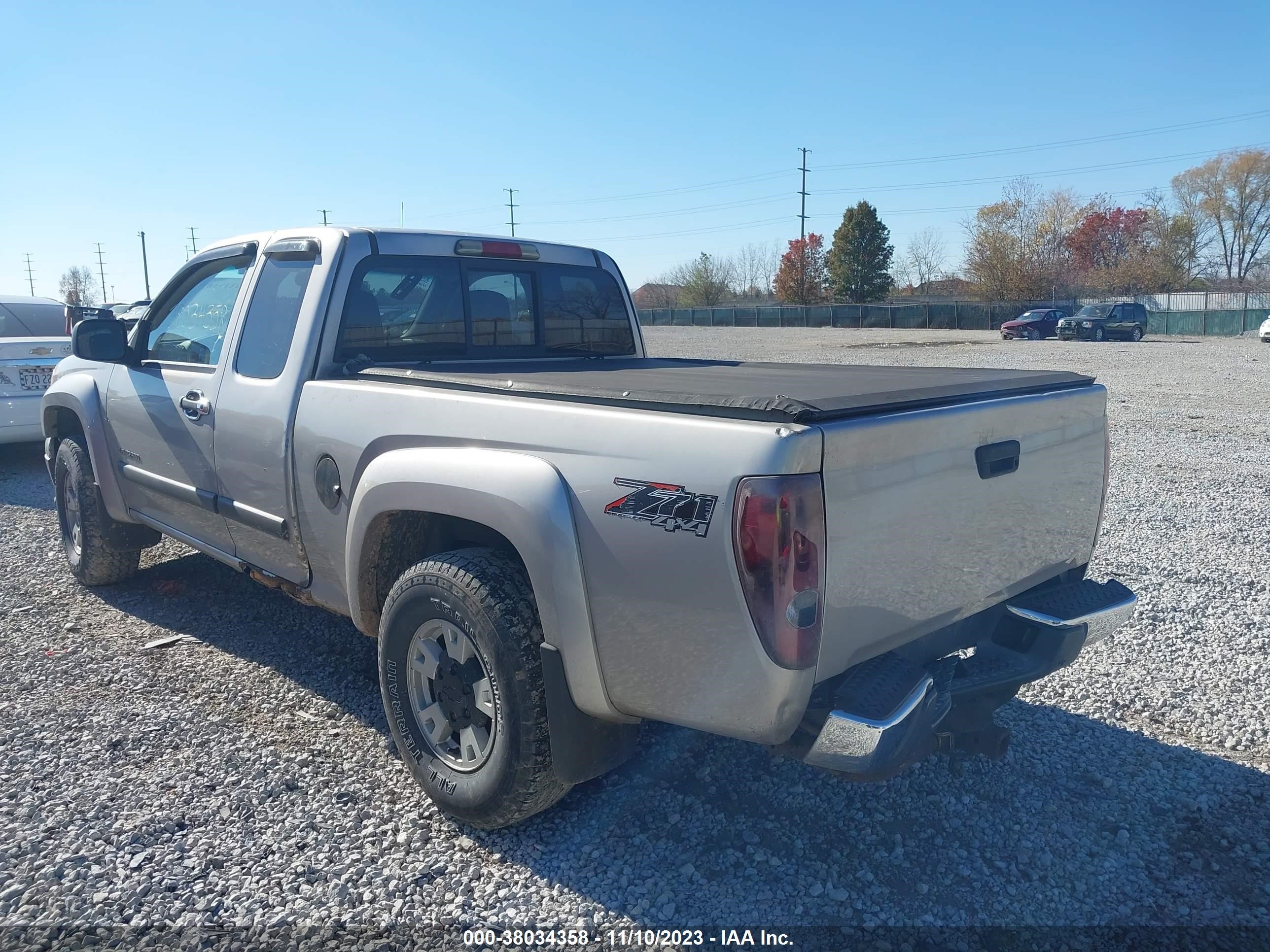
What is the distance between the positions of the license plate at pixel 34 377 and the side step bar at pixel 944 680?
9.16 m

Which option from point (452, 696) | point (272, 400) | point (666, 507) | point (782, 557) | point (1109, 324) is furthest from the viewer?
point (1109, 324)

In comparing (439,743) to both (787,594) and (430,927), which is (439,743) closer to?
(430,927)

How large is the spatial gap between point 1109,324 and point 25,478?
131ft

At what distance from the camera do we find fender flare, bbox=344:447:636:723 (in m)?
2.72

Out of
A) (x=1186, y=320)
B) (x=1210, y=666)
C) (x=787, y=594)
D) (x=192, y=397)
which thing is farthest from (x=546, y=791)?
(x=1186, y=320)

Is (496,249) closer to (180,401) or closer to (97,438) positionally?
(180,401)

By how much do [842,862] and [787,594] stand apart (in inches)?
48.0

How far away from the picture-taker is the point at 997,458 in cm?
297

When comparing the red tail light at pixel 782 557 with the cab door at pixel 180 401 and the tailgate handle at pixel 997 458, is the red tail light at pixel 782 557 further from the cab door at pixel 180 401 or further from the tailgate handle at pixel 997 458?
the cab door at pixel 180 401

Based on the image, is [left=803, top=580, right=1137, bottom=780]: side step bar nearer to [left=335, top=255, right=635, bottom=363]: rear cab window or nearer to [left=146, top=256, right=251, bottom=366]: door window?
[left=335, top=255, right=635, bottom=363]: rear cab window

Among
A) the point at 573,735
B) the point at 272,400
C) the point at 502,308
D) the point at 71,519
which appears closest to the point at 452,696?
the point at 573,735

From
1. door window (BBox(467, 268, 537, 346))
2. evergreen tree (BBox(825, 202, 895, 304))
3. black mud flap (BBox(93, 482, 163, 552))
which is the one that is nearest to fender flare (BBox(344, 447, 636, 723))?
door window (BBox(467, 268, 537, 346))

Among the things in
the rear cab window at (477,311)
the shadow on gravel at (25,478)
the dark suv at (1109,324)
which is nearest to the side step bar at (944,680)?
the rear cab window at (477,311)

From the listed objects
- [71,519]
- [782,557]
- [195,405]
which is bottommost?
[71,519]
